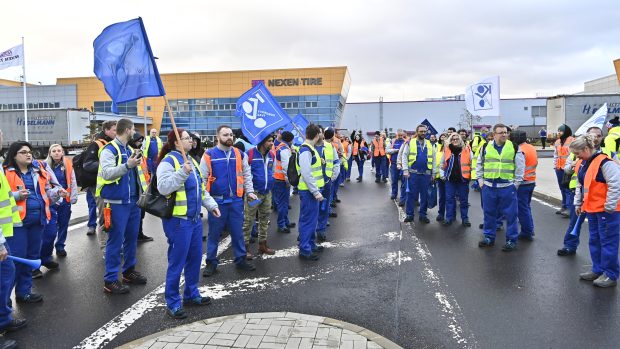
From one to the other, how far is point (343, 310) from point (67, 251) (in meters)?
5.31

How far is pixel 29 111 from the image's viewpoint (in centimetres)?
3709

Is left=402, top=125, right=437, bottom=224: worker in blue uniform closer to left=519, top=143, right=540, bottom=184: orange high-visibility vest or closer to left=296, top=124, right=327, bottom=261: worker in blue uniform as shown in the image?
left=519, top=143, right=540, bottom=184: orange high-visibility vest

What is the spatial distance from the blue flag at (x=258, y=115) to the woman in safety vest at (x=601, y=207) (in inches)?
181

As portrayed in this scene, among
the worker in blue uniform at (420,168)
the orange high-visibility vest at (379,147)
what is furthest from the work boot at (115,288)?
the orange high-visibility vest at (379,147)

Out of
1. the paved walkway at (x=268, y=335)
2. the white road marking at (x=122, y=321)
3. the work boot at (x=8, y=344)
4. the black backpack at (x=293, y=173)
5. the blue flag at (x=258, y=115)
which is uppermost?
the blue flag at (x=258, y=115)

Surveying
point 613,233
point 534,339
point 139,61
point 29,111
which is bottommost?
point 534,339

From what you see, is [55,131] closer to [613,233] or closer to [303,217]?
[303,217]

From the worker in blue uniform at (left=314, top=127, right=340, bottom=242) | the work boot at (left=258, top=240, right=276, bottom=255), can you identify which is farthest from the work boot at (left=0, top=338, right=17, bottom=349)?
the worker in blue uniform at (left=314, top=127, right=340, bottom=242)

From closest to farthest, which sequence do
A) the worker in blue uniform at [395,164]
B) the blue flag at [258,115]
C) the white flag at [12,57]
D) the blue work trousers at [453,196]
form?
the blue flag at [258,115]
the blue work trousers at [453,196]
the worker in blue uniform at [395,164]
the white flag at [12,57]

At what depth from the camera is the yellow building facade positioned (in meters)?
62.0

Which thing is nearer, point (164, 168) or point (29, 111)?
point (164, 168)

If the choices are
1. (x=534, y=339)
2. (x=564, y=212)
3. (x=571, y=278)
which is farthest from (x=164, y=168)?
(x=564, y=212)

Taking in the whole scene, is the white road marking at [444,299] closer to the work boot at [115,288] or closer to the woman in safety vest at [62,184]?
the work boot at [115,288]

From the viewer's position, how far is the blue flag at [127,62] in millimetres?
4891
